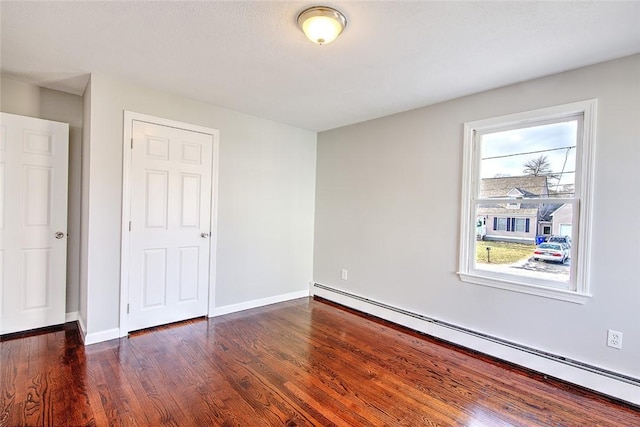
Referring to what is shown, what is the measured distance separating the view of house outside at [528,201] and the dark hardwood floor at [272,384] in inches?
34.8

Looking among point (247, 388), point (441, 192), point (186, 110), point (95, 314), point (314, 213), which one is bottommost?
point (247, 388)

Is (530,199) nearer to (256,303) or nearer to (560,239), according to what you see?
(560,239)

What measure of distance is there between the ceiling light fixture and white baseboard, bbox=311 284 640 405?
2768mm

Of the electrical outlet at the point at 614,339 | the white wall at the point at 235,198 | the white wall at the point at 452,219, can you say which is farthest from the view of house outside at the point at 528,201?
the white wall at the point at 235,198

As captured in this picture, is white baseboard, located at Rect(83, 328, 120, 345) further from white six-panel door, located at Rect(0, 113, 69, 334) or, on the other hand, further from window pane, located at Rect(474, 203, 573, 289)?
window pane, located at Rect(474, 203, 573, 289)

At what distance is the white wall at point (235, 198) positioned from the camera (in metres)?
2.75

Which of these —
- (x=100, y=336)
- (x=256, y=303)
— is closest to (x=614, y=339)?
(x=256, y=303)

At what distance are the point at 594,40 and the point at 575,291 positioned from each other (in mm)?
1748

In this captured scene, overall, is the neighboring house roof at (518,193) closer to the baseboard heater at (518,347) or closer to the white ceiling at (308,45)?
the white ceiling at (308,45)

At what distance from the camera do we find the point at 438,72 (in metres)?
2.47

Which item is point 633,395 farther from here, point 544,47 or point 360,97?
point 360,97

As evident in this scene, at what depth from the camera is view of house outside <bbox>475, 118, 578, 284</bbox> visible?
245cm

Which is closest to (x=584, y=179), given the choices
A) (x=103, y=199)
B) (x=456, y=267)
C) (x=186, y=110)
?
(x=456, y=267)

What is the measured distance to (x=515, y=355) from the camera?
8.43 ft
